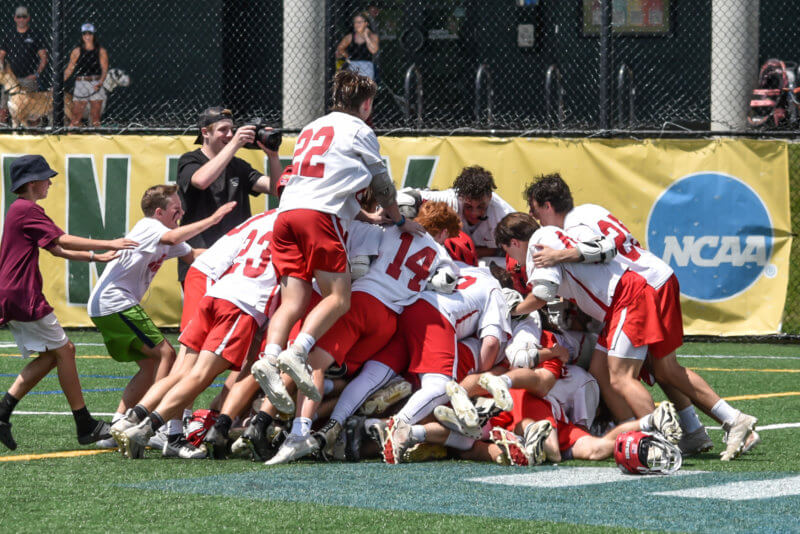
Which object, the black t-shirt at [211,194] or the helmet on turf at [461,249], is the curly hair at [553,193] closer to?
the helmet on turf at [461,249]

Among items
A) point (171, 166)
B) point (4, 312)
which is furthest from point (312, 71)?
point (4, 312)

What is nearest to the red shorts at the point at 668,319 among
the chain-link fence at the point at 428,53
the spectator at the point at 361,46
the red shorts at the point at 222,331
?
the red shorts at the point at 222,331

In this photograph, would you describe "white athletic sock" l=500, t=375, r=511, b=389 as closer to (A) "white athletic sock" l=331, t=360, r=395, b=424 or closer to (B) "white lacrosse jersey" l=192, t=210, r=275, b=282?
(A) "white athletic sock" l=331, t=360, r=395, b=424

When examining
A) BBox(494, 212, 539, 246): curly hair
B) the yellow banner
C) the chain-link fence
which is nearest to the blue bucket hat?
BBox(494, 212, 539, 246): curly hair

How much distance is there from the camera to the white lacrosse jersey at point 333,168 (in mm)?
6289

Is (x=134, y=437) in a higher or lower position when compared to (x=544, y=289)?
lower

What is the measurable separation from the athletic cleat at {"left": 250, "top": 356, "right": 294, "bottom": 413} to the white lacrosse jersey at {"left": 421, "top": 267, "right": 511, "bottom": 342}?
1044mm

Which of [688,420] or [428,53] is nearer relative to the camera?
[688,420]

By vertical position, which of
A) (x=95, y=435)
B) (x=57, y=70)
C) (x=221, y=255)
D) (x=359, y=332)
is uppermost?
(x=57, y=70)

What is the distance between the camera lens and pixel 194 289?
23.1ft

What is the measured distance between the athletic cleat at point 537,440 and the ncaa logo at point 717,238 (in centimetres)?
581

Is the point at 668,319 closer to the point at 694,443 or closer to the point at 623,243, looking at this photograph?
the point at 623,243

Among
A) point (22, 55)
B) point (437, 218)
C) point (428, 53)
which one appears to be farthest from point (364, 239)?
point (428, 53)

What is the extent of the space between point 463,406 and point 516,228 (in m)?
1.30
